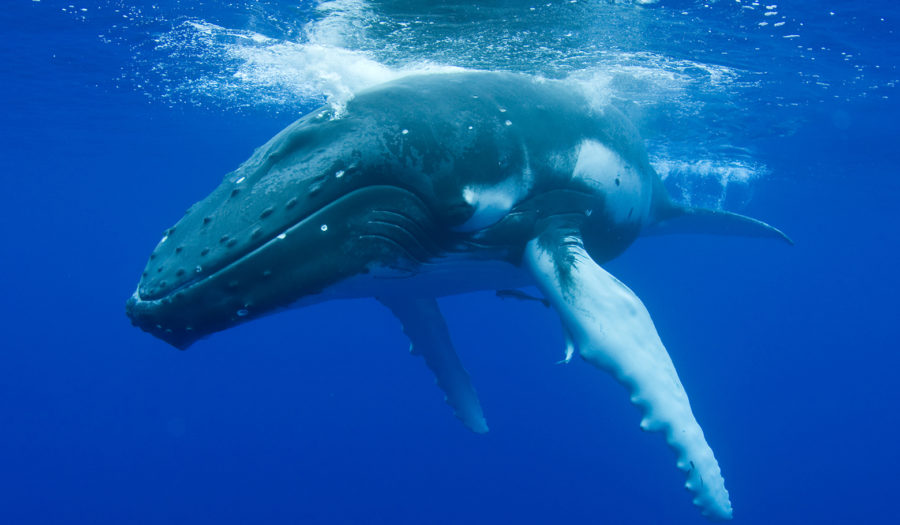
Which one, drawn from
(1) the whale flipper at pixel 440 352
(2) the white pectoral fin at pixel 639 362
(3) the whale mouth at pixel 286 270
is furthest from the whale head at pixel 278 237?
(1) the whale flipper at pixel 440 352

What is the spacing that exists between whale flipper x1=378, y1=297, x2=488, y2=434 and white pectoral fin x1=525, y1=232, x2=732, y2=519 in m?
3.28

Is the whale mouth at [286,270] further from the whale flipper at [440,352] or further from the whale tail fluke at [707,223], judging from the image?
the whale tail fluke at [707,223]

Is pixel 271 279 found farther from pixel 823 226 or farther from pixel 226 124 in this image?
pixel 823 226

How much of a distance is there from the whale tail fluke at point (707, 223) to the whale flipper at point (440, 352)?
392 centimetres

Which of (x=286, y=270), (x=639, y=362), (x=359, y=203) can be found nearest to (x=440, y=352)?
(x=639, y=362)

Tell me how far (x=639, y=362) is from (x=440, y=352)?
4.20 m

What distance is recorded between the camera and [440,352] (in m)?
8.38

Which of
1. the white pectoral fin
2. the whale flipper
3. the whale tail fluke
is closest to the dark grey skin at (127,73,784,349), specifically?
the white pectoral fin

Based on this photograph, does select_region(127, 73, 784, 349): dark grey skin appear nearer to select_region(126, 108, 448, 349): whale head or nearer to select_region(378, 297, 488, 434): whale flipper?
select_region(126, 108, 448, 349): whale head

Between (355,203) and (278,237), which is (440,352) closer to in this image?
(355,203)


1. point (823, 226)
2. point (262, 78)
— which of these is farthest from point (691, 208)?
point (823, 226)

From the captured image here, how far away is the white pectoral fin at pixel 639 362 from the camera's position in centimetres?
447

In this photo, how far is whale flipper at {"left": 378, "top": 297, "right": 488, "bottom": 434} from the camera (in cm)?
793

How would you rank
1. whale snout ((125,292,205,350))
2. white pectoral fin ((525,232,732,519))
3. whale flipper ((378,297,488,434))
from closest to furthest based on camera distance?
whale snout ((125,292,205,350))
white pectoral fin ((525,232,732,519))
whale flipper ((378,297,488,434))
